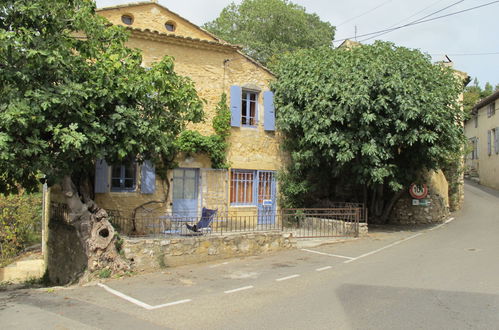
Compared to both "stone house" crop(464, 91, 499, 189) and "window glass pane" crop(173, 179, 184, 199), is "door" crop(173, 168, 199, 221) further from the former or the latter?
"stone house" crop(464, 91, 499, 189)

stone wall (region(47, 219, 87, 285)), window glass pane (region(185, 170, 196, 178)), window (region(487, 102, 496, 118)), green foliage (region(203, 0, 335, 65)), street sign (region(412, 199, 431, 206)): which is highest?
green foliage (region(203, 0, 335, 65))

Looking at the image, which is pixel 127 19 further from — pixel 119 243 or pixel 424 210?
pixel 424 210

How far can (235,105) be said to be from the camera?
14.1 meters

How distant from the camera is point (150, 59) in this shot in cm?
1288

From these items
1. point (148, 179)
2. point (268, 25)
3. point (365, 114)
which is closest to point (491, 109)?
point (268, 25)

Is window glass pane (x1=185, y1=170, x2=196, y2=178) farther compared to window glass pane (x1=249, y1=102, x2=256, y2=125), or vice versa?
window glass pane (x1=249, y1=102, x2=256, y2=125)

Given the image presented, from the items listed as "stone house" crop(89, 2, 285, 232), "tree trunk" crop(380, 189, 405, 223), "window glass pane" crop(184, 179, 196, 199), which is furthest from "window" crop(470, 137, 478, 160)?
"window glass pane" crop(184, 179, 196, 199)

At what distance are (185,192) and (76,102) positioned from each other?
659 cm

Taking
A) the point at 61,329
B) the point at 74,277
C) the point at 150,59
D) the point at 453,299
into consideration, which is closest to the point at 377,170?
the point at 453,299

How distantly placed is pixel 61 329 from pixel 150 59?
9566mm

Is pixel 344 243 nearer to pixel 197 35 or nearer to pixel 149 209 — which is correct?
pixel 149 209

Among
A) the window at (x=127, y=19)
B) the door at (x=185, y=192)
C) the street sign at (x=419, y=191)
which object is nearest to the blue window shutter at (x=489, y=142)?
the street sign at (x=419, y=191)

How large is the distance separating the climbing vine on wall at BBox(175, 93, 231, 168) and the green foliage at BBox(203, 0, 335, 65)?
772 inches

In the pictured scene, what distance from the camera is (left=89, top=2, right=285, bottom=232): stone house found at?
40.2 feet
